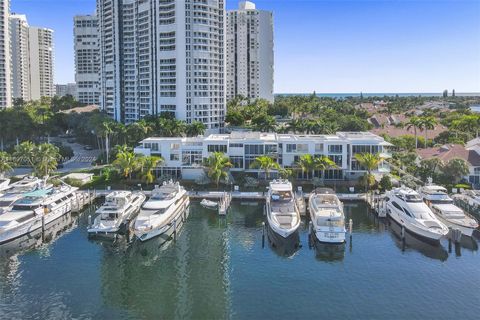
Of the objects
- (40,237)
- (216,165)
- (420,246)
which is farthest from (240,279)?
(216,165)

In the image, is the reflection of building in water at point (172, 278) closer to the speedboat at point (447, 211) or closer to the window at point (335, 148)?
the speedboat at point (447, 211)

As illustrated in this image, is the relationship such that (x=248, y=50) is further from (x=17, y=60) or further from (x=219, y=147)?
(x=219, y=147)

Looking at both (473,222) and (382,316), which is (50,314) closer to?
(382,316)

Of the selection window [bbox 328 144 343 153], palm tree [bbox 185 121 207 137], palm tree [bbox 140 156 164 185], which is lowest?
palm tree [bbox 140 156 164 185]

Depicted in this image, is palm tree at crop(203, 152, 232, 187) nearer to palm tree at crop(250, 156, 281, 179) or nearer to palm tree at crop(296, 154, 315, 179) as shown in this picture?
palm tree at crop(250, 156, 281, 179)

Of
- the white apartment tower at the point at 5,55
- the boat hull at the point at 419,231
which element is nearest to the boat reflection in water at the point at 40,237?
the boat hull at the point at 419,231

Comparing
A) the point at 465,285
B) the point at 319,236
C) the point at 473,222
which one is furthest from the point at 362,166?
A: the point at 465,285

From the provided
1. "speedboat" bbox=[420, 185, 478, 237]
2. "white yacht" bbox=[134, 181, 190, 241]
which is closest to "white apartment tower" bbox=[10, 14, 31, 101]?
"white yacht" bbox=[134, 181, 190, 241]
